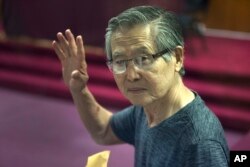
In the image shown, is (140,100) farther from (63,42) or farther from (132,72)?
(63,42)

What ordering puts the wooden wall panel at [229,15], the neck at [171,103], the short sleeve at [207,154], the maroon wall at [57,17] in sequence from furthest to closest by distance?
the wooden wall panel at [229,15], the maroon wall at [57,17], the neck at [171,103], the short sleeve at [207,154]

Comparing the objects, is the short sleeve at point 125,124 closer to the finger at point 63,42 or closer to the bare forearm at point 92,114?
the bare forearm at point 92,114

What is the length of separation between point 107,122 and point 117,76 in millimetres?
450

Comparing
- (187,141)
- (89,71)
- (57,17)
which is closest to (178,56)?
(187,141)

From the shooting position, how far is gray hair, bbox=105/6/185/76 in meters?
1.13

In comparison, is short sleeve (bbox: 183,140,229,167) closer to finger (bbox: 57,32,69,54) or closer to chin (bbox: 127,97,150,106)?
chin (bbox: 127,97,150,106)

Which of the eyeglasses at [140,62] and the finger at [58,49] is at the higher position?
the finger at [58,49]

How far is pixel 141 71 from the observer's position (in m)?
1.17

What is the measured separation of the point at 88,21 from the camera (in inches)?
181

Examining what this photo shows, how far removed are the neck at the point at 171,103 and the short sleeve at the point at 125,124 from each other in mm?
237

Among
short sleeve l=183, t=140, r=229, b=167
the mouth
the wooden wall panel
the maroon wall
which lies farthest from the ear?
the wooden wall panel

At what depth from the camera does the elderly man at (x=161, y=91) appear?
1129 mm

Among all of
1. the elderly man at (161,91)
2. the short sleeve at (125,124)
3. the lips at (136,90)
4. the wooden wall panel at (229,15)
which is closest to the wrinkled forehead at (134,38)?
the elderly man at (161,91)

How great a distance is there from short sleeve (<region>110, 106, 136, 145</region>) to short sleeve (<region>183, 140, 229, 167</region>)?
0.40 m
